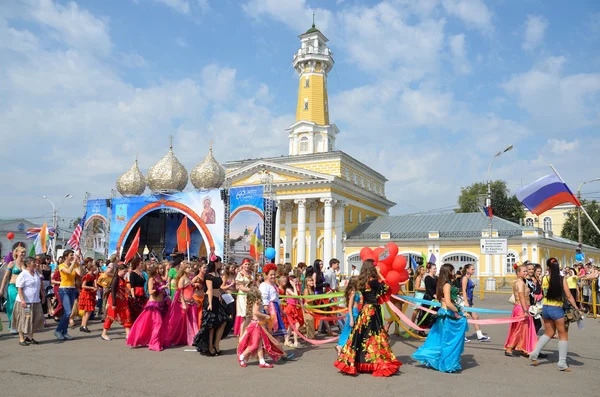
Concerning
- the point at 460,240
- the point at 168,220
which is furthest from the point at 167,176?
the point at 460,240

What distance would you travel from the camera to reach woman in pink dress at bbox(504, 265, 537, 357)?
823cm

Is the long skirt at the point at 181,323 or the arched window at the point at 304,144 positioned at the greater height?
the arched window at the point at 304,144

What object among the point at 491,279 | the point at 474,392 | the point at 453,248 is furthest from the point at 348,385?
the point at 453,248

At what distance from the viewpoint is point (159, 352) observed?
8.66 meters

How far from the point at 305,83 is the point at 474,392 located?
141ft

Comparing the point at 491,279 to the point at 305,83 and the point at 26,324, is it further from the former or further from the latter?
the point at 305,83

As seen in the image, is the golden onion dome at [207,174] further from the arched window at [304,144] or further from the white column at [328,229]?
the arched window at [304,144]

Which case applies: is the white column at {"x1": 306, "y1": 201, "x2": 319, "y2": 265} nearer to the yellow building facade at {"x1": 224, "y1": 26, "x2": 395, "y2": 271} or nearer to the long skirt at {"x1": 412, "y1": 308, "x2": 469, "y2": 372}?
the yellow building facade at {"x1": 224, "y1": 26, "x2": 395, "y2": 271}

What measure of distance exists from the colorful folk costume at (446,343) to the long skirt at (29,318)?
7031 millimetres

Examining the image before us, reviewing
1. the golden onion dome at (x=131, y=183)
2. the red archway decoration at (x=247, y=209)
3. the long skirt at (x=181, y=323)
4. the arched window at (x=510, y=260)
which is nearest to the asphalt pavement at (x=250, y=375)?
the long skirt at (x=181, y=323)

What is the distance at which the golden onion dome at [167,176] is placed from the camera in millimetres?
29219

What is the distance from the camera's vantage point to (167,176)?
29.2 meters

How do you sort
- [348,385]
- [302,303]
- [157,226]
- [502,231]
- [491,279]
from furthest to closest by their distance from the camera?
1. [502,231]
2. [157,226]
3. [491,279]
4. [302,303]
5. [348,385]

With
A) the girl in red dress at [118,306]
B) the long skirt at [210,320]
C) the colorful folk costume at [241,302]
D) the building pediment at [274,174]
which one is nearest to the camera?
the long skirt at [210,320]
